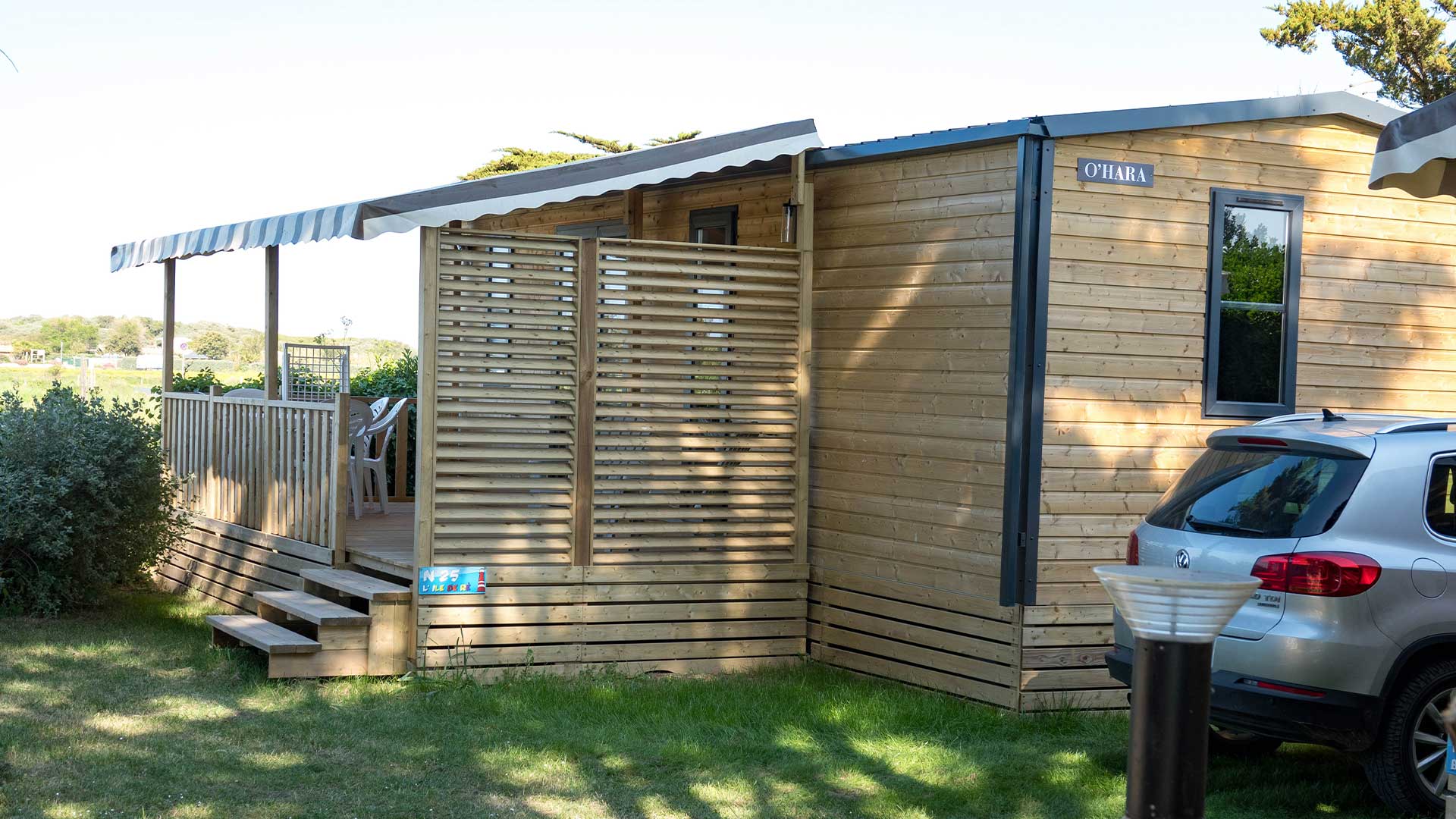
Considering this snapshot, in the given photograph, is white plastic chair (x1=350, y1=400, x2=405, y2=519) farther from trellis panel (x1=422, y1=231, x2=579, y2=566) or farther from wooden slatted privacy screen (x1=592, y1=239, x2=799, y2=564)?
wooden slatted privacy screen (x1=592, y1=239, x2=799, y2=564)

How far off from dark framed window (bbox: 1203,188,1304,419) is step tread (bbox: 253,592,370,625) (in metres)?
5.14

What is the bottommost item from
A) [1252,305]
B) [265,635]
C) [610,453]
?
[265,635]

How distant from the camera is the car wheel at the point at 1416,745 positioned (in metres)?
5.39

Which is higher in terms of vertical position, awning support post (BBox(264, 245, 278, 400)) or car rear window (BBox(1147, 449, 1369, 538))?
awning support post (BBox(264, 245, 278, 400))

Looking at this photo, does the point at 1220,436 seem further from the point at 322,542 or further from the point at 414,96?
the point at 414,96

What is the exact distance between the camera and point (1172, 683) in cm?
310

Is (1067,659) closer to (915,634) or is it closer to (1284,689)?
(915,634)

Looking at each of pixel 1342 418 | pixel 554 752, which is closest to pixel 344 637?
pixel 554 752

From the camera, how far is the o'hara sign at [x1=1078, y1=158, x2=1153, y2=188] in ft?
24.9

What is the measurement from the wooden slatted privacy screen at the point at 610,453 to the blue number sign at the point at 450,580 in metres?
0.05

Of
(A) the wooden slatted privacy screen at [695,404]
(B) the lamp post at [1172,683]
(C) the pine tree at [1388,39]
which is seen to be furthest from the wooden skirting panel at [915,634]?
(C) the pine tree at [1388,39]

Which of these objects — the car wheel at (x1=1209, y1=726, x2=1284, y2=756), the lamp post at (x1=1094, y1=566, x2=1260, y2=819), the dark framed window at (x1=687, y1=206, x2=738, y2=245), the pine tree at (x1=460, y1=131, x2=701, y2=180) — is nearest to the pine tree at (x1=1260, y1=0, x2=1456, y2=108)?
the pine tree at (x1=460, y1=131, x2=701, y2=180)

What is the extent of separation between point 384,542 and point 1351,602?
21.1ft

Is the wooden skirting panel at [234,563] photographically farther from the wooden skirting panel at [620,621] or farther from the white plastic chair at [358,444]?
the wooden skirting panel at [620,621]
